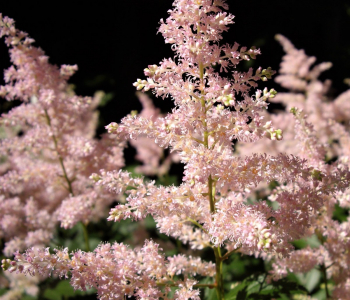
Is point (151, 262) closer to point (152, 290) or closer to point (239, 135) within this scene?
point (152, 290)

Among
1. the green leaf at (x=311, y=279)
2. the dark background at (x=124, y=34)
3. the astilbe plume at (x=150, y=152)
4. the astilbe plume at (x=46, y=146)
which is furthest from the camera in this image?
the dark background at (x=124, y=34)

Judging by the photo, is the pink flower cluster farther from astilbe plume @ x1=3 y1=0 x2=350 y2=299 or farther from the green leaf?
the green leaf

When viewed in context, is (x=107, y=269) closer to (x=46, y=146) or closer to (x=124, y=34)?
(x=46, y=146)

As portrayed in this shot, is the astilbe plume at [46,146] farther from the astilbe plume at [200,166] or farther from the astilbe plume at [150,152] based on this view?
the astilbe plume at [150,152]

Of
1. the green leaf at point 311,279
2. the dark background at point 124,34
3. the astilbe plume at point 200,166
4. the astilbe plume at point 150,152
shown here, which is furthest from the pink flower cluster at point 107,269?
the dark background at point 124,34

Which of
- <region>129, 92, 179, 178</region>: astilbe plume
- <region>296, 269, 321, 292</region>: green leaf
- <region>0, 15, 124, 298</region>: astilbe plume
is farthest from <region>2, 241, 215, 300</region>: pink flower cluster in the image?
<region>129, 92, 179, 178</region>: astilbe plume

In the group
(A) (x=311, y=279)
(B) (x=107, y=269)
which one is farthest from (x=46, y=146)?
(A) (x=311, y=279)
